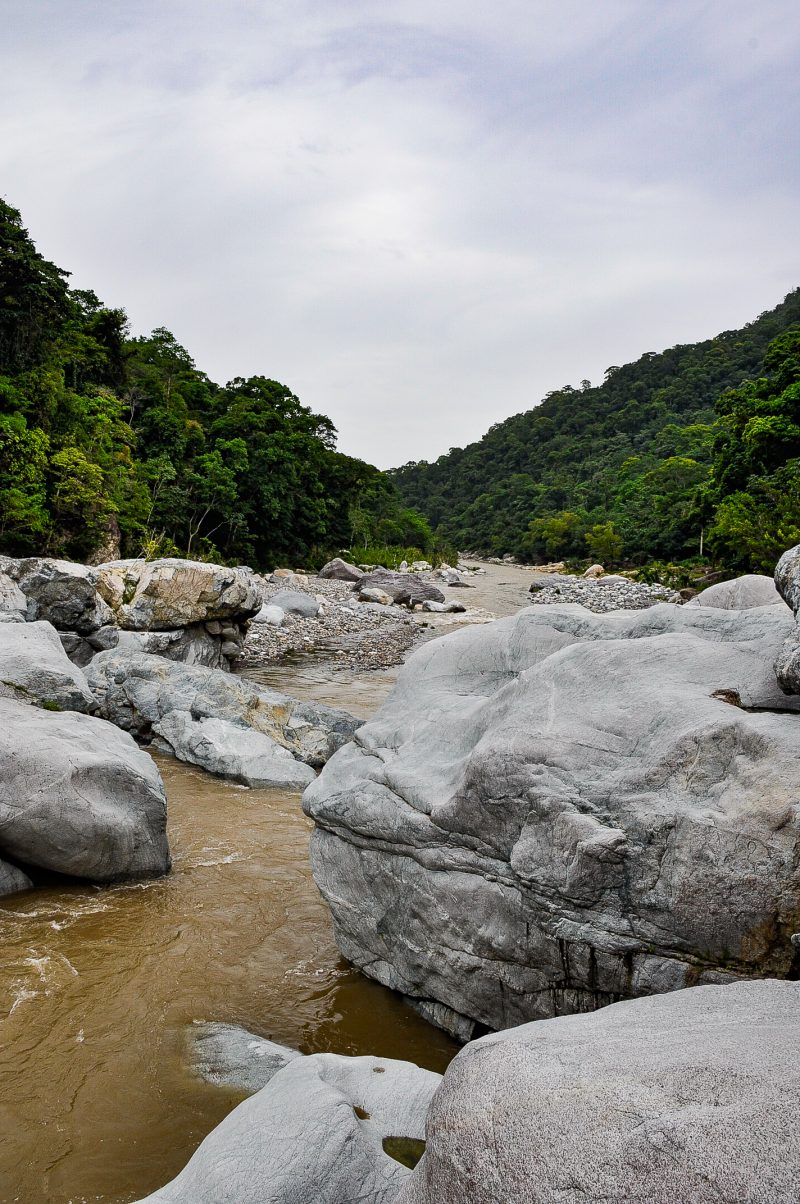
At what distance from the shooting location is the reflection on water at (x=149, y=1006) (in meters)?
3.63

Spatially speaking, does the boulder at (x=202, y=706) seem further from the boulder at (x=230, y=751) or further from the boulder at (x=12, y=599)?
the boulder at (x=12, y=599)

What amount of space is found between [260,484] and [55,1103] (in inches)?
1604

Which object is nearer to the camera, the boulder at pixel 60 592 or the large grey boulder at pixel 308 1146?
the large grey boulder at pixel 308 1146

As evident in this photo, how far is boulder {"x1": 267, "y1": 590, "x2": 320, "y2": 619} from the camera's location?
2503 cm

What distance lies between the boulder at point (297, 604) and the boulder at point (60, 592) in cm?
1113

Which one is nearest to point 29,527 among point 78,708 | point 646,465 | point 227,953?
point 78,708

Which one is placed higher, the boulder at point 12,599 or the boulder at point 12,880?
the boulder at point 12,599

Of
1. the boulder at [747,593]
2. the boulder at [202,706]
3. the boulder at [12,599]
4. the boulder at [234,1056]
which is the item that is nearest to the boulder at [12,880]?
the boulder at [234,1056]

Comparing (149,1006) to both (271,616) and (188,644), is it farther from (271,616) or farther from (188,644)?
(271,616)

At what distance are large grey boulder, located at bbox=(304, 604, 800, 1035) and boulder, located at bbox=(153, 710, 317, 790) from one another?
4092 mm

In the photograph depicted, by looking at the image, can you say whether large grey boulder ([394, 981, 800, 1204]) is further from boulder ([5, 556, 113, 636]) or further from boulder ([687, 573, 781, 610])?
boulder ([5, 556, 113, 636])

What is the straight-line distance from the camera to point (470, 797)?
13.8 ft

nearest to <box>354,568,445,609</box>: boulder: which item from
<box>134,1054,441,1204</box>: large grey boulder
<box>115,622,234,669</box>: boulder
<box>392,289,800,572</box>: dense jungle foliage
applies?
<box>392,289,800,572</box>: dense jungle foliage

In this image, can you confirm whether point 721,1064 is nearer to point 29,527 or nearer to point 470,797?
point 470,797
